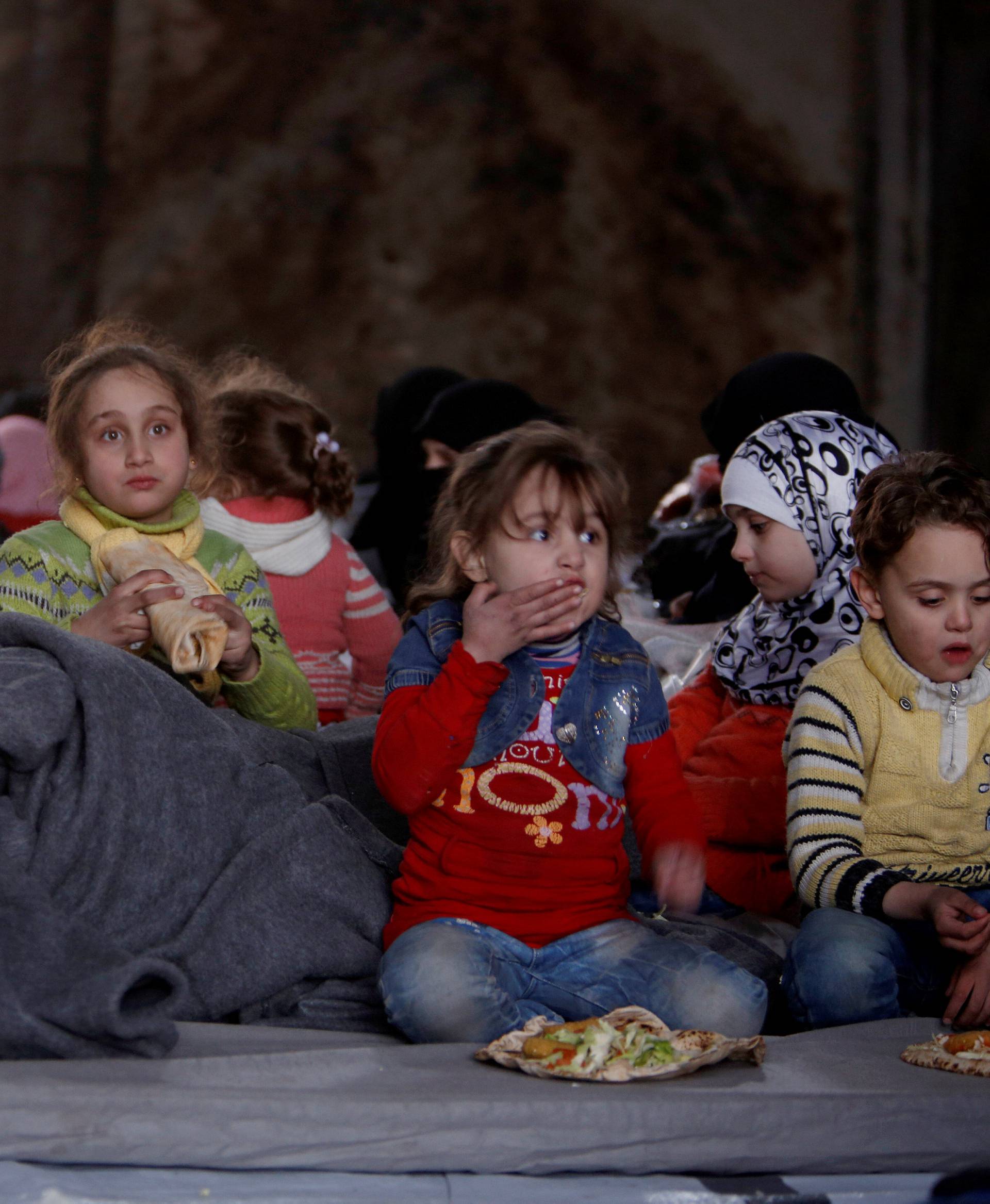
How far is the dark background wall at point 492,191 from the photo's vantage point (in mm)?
5094

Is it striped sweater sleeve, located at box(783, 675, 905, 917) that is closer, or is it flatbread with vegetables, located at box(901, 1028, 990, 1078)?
flatbread with vegetables, located at box(901, 1028, 990, 1078)

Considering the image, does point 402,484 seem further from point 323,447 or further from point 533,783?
point 533,783

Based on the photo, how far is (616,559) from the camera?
5.98ft

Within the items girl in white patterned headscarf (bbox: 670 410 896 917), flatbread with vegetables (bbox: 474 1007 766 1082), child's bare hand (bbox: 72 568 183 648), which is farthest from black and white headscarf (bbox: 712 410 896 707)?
child's bare hand (bbox: 72 568 183 648)

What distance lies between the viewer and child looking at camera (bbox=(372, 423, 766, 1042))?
1606mm

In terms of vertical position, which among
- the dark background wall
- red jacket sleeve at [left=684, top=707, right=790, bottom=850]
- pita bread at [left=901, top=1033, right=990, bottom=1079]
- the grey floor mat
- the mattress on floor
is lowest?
the grey floor mat

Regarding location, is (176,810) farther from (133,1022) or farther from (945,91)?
(945,91)

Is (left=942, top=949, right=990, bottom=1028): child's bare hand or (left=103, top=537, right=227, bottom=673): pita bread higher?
(left=103, top=537, right=227, bottom=673): pita bread

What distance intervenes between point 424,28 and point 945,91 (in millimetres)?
1984

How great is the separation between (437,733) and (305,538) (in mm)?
1299

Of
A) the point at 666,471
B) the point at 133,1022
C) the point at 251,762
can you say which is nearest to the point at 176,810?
the point at 251,762

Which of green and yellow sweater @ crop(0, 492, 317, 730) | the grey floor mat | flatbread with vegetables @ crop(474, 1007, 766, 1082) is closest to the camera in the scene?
the grey floor mat

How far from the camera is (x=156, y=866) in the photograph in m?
1.62

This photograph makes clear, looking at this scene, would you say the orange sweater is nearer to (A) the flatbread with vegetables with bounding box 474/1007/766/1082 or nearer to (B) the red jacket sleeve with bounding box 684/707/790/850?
(B) the red jacket sleeve with bounding box 684/707/790/850
